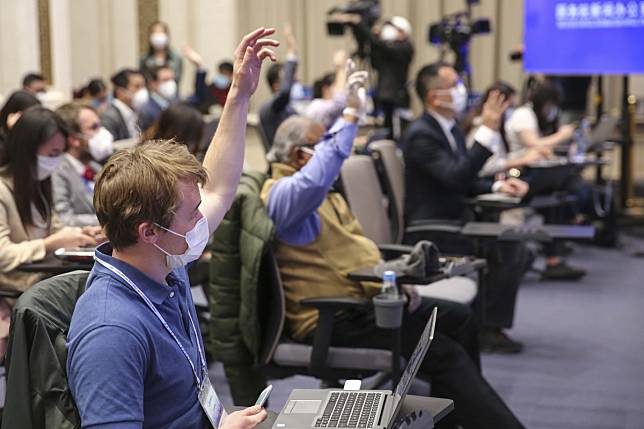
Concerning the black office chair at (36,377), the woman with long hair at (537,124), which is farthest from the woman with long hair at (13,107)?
the woman with long hair at (537,124)

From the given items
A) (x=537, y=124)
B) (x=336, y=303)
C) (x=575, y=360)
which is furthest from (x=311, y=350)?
(x=537, y=124)

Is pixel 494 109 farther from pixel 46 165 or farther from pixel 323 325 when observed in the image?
pixel 46 165

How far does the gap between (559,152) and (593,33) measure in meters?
1.25

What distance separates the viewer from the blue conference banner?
5230mm

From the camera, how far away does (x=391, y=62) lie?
891cm

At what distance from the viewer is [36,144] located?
3.30 meters

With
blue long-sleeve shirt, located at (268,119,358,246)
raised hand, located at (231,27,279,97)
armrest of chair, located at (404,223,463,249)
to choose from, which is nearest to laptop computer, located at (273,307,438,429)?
raised hand, located at (231,27,279,97)

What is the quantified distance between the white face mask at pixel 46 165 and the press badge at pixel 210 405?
5.41ft

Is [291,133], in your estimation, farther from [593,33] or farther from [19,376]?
[593,33]

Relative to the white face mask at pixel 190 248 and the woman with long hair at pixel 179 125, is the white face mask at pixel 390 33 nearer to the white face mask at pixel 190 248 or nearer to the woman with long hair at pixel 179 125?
the woman with long hair at pixel 179 125

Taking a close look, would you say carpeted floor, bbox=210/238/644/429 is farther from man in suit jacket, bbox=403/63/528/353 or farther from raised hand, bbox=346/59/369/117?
raised hand, bbox=346/59/369/117

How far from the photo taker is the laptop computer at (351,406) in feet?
6.07

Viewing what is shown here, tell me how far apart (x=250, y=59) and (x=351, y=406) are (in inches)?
31.3

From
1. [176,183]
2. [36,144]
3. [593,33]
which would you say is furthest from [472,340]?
[593,33]
